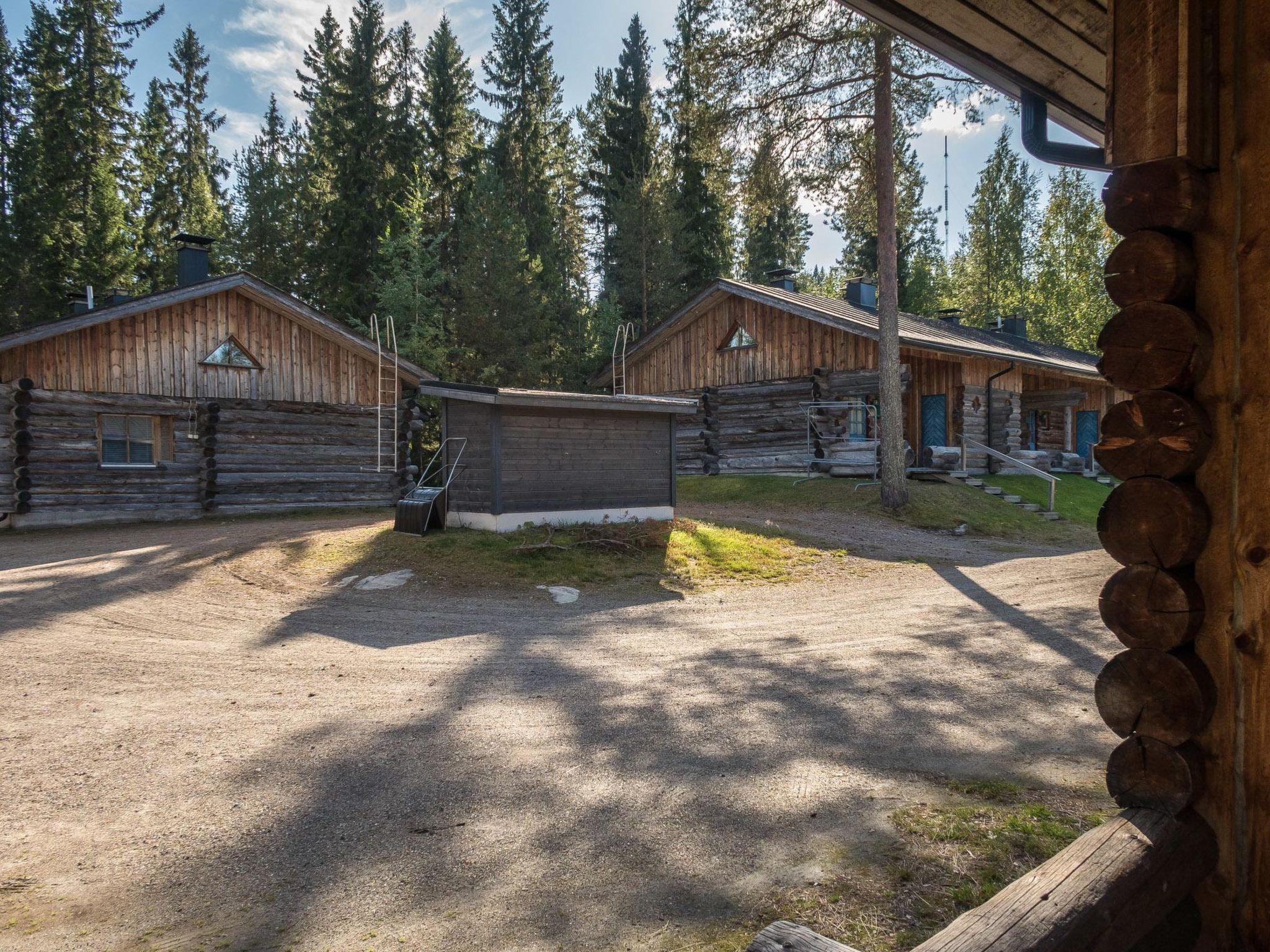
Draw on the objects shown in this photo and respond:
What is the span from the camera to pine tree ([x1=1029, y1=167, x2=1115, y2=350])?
4225 cm

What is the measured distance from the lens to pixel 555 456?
45.4ft

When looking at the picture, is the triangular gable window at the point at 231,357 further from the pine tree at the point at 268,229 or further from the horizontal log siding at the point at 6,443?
the pine tree at the point at 268,229

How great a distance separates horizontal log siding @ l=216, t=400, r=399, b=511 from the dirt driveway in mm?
9429

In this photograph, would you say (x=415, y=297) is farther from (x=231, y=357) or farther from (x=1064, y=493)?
(x=1064, y=493)

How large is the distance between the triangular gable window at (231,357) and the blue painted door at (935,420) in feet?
60.8

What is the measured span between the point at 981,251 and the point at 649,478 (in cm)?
3973

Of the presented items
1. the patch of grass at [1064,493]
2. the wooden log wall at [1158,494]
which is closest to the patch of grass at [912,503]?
the patch of grass at [1064,493]

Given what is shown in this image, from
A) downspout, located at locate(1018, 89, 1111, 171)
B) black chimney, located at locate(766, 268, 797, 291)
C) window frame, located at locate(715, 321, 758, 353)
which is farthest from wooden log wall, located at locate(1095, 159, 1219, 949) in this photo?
black chimney, located at locate(766, 268, 797, 291)

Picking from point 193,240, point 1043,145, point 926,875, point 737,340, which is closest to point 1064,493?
point 737,340

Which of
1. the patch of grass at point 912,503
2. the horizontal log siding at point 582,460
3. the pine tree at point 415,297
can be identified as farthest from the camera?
the pine tree at point 415,297

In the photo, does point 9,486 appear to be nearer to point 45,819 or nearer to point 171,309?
point 171,309

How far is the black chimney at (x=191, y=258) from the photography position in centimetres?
1936

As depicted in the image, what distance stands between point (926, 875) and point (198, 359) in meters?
19.1

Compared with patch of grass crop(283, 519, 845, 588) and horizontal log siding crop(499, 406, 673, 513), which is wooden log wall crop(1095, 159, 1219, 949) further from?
horizontal log siding crop(499, 406, 673, 513)
